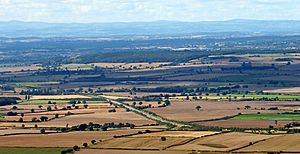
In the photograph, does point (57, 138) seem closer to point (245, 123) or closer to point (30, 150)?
point (30, 150)

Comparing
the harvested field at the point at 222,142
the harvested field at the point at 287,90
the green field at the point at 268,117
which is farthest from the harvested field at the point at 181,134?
the harvested field at the point at 287,90

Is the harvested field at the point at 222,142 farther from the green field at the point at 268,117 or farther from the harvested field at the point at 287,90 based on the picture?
the harvested field at the point at 287,90

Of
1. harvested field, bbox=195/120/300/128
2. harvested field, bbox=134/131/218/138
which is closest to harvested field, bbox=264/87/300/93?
harvested field, bbox=195/120/300/128

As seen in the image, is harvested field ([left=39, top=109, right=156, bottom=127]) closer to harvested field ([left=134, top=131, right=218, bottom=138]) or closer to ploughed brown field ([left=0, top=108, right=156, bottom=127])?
ploughed brown field ([left=0, top=108, right=156, bottom=127])

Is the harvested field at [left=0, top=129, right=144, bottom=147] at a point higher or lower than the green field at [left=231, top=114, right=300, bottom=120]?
lower

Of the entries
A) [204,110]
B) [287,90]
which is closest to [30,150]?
[204,110]
